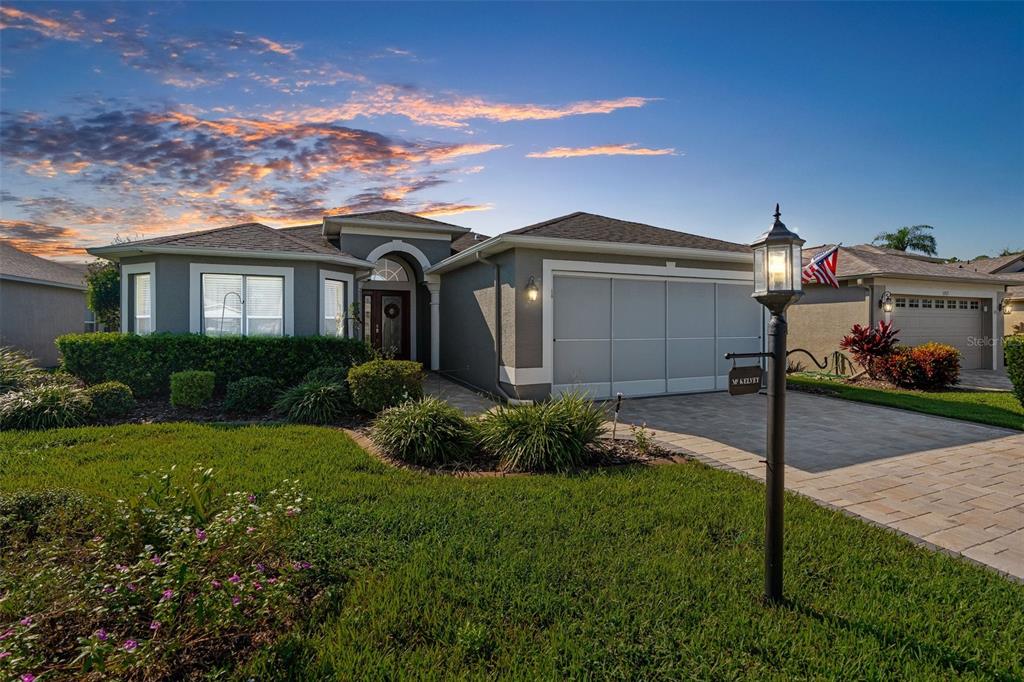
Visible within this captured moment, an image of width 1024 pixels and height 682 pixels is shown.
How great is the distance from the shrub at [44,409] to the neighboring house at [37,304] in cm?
835

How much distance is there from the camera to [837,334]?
1463 centimetres

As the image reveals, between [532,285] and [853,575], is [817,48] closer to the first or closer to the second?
[532,285]

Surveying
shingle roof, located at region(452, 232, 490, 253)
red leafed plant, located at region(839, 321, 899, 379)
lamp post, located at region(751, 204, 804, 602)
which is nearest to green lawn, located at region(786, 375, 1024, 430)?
red leafed plant, located at region(839, 321, 899, 379)

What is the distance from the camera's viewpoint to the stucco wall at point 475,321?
9398 mm

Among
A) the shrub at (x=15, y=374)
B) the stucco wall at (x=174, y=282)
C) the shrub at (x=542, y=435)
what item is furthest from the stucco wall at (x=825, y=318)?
the shrub at (x=15, y=374)

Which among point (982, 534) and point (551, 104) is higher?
point (551, 104)

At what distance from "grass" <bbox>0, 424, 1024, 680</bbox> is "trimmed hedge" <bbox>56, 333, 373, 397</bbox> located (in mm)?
4687

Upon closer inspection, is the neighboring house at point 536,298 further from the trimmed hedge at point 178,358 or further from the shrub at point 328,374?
the shrub at point 328,374

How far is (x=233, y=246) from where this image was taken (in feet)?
33.7

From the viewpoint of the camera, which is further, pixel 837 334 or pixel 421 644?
pixel 837 334

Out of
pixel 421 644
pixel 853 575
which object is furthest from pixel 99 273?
pixel 853 575

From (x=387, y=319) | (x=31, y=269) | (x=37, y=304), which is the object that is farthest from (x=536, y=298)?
(x=31, y=269)

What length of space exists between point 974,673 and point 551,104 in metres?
8.80

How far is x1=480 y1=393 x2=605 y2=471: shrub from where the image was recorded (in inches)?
209
